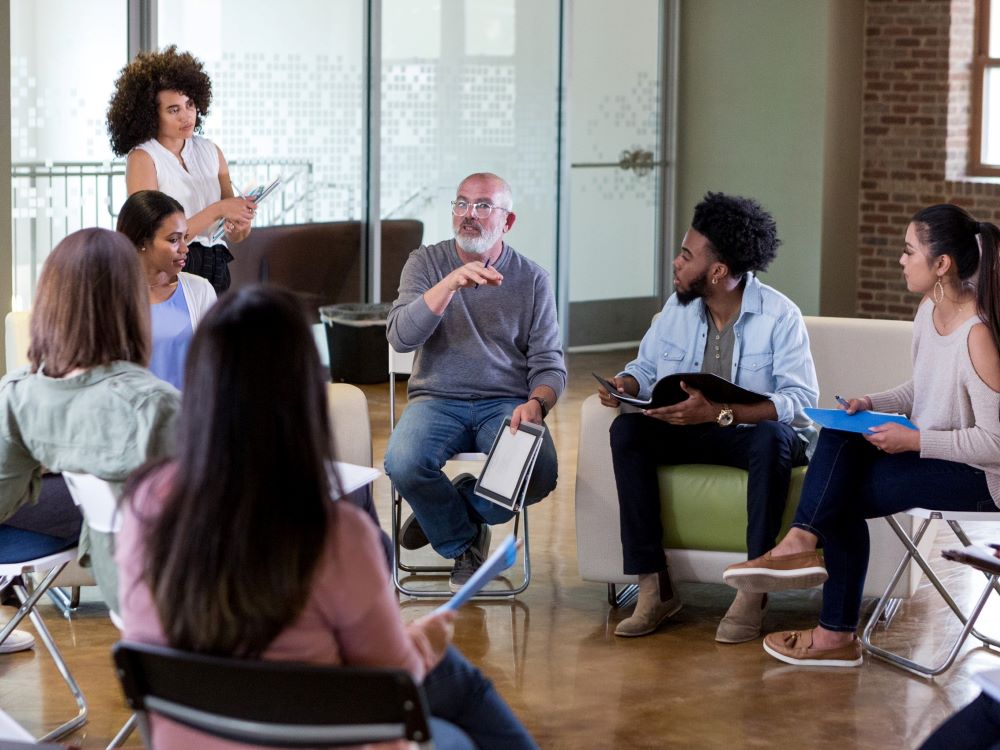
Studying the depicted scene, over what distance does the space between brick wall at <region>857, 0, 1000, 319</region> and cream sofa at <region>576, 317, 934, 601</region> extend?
4542 millimetres

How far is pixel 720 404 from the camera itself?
4066 mm

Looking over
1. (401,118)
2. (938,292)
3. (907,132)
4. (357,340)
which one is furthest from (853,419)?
(907,132)

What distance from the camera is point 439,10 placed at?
26.5ft

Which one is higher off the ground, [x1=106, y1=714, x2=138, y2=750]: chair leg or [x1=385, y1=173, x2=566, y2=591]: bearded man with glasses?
[x1=385, y1=173, x2=566, y2=591]: bearded man with glasses

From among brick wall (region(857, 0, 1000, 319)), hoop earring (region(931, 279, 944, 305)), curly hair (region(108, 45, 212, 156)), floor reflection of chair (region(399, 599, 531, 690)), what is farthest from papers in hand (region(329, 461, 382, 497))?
brick wall (region(857, 0, 1000, 319))

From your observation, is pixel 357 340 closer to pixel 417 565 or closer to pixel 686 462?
pixel 417 565

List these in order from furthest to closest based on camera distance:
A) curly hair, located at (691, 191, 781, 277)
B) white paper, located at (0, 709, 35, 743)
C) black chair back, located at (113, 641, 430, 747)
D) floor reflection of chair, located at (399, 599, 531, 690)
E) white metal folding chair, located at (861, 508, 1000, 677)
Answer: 1. curly hair, located at (691, 191, 781, 277)
2. floor reflection of chair, located at (399, 599, 531, 690)
3. white metal folding chair, located at (861, 508, 1000, 677)
4. white paper, located at (0, 709, 35, 743)
5. black chair back, located at (113, 641, 430, 747)

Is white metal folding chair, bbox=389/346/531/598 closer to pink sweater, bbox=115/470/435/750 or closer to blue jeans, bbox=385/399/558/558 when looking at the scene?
blue jeans, bbox=385/399/558/558

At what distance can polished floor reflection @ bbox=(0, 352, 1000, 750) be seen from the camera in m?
3.35

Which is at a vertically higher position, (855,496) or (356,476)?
(356,476)

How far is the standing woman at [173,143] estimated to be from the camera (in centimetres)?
506

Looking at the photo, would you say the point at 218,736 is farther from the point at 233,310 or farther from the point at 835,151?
the point at 835,151

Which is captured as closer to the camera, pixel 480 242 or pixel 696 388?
pixel 696 388

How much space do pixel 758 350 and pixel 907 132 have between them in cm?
520
